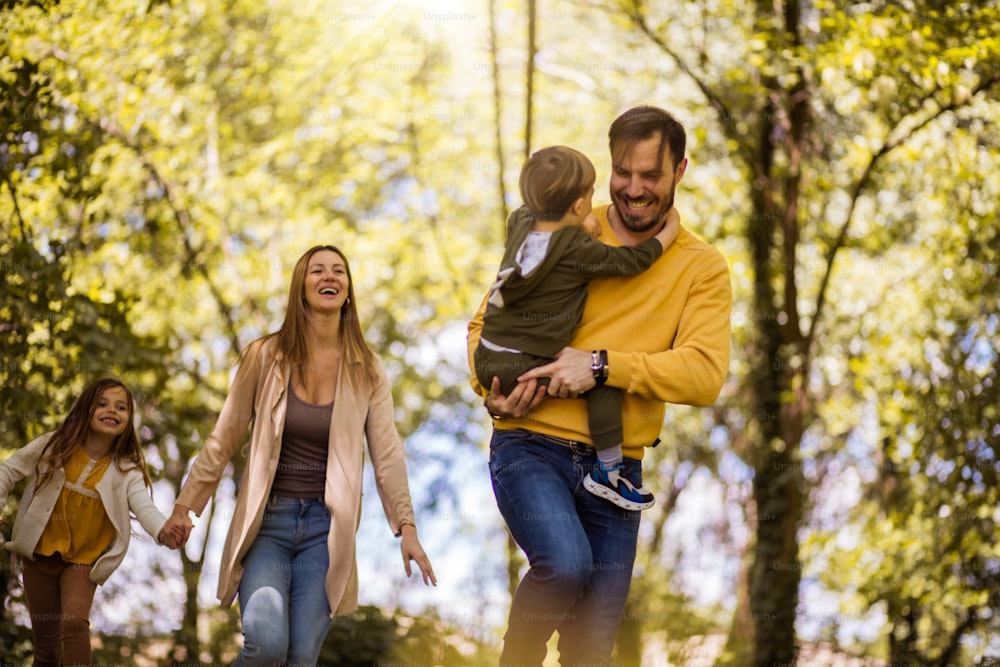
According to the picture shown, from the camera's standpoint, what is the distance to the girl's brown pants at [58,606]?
4.13 metres

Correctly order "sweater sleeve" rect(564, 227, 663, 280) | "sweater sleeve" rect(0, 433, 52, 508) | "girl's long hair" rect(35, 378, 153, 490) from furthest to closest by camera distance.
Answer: "girl's long hair" rect(35, 378, 153, 490), "sweater sleeve" rect(0, 433, 52, 508), "sweater sleeve" rect(564, 227, 663, 280)

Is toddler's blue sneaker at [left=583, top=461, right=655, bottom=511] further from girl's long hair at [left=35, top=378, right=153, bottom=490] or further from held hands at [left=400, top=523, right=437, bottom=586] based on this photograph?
girl's long hair at [left=35, top=378, right=153, bottom=490]

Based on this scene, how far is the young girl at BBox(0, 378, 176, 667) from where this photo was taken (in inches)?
163

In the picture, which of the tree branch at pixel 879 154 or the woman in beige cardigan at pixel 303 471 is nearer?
the woman in beige cardigan at pixel 303 471

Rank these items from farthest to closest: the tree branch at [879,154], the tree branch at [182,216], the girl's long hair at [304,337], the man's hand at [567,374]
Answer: the tree branch at [182,216]
the tree branch at [879,154]
the girl's long hair at [304,337]
the man's hand at [567,374]

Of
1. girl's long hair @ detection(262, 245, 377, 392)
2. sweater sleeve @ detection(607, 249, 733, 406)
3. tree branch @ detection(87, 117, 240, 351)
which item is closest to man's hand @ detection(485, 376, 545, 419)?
sweater sleeve @ detection(607, 249, 733, 406)

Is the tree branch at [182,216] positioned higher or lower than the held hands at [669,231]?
higher

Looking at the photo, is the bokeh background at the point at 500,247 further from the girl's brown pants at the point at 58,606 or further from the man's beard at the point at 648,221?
the man's beard at the point at 648,221

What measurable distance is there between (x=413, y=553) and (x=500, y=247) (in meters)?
9.59

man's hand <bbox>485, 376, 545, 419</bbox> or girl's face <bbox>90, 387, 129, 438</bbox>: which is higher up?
man's hand <bbox>485, 376, 545, 419</bbox>

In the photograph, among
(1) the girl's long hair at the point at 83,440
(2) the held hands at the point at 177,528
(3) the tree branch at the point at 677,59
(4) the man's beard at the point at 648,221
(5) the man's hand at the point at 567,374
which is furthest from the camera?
(3) the tree branch at the point at 677,59

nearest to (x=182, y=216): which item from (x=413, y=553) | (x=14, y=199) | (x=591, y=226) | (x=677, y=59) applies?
(x=14, y=199)

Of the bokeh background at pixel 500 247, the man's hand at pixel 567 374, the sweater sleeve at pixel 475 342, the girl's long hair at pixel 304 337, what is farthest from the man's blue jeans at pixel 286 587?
the bokeh background at pixel 500 247

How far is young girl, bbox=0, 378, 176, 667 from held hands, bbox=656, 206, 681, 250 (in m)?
2.09
